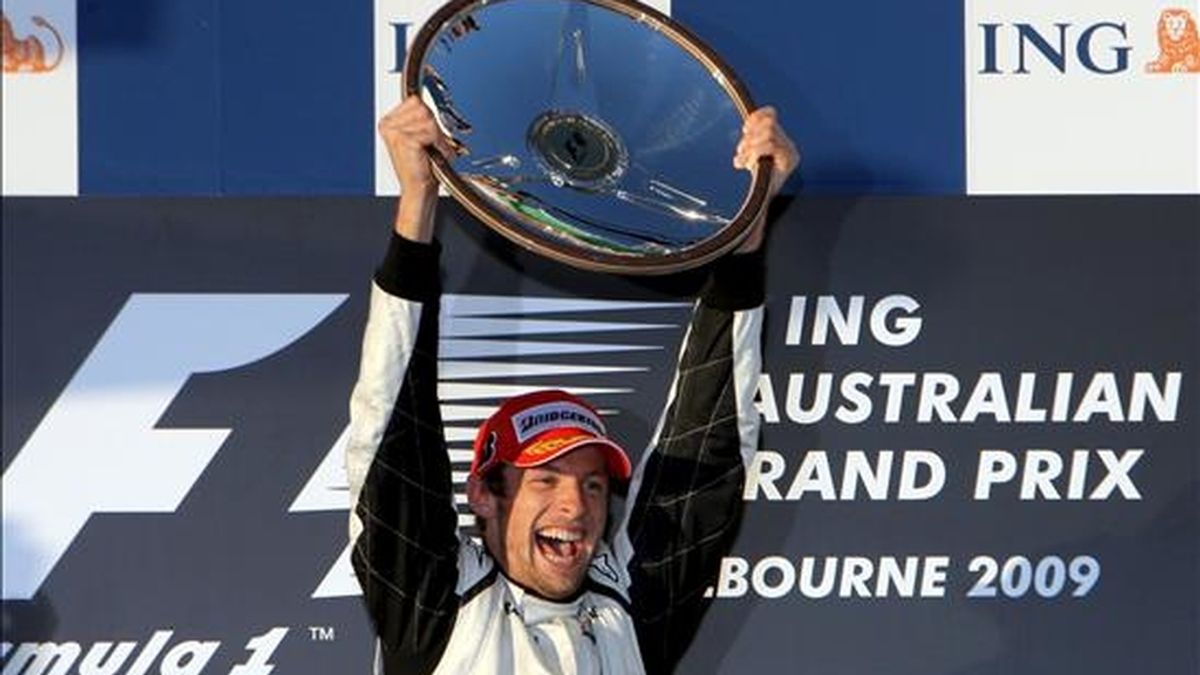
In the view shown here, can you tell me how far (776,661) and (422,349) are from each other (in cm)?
74

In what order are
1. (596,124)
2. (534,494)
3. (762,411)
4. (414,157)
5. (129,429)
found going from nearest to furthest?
1. (414,157)
2. (534,494)
3. (596,124)
4. (129,429)
5. (762,411)

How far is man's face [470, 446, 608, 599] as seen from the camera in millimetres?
2984

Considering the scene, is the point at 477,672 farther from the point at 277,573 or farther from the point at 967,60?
the point at 967,60

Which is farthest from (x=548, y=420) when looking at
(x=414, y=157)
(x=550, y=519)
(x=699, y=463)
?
(x=414, y=157)

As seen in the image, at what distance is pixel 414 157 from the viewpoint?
2.90m

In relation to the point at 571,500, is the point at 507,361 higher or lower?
higher

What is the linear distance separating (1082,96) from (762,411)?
0.65 metres

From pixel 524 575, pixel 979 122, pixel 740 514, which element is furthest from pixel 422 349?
pixel 979 122

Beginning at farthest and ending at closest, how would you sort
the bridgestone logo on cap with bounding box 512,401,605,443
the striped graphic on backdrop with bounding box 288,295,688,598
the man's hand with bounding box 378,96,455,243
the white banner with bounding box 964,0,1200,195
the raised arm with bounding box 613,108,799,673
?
the white banner with bounding box 964,0,1200,195
the striped graphic on backdrop with bounding box 288,295,688,598
the raised arm with bounding box 613,108,799,673
the bridgestone logo on cap with bounding box 512,401,605,443
the man's hand with bounding box 378,96,455,243

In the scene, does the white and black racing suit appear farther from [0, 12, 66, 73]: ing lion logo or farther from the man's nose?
[0, 12, 66, 73]: ing lion logo

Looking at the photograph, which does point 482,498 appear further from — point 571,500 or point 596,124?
point 596,124

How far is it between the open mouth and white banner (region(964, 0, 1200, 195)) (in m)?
0.83

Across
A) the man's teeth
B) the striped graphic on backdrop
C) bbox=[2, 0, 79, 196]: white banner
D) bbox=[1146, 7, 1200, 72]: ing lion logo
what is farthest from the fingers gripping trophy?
bbox=[1146, 7, 1200, 72]: ing lion logo

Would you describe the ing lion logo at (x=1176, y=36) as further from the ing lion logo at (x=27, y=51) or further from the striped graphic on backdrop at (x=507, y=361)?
the ing lion logo at (x=27, y=51)
